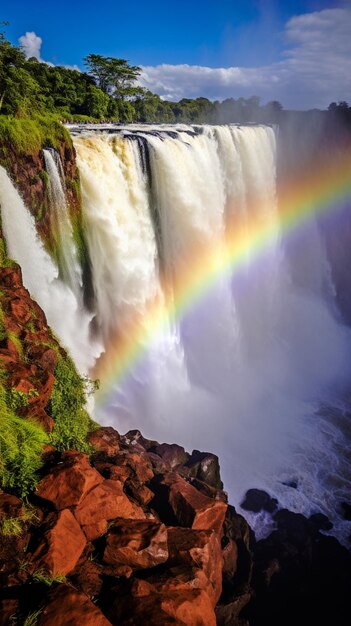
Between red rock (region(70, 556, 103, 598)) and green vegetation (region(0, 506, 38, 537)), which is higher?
green vegetation (region(0, 506, 38, 537))

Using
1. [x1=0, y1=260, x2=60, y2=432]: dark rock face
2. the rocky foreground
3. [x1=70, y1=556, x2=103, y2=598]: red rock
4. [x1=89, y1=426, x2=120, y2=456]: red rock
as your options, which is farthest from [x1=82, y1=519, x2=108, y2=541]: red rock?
[x1=89, y1=426, x2=120, y2=456]: red rock

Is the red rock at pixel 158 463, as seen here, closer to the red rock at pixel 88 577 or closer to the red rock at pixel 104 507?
the red rock at pixel 104 507

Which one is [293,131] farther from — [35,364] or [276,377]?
[35,364]

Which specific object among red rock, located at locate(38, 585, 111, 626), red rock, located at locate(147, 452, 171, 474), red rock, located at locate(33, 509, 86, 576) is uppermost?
red rock, located at locate(147, 452, 171, 474)

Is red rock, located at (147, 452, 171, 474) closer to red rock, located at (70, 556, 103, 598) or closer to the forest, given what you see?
red rock, located at (70, 556, 103, 598)

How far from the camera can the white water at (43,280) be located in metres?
7.48

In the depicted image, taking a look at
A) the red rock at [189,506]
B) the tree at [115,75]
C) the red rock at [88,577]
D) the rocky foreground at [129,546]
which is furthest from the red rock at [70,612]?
the tree at [115,75]

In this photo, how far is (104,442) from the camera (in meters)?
6.51

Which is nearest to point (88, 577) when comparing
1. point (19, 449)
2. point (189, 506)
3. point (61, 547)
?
point (61, 547)

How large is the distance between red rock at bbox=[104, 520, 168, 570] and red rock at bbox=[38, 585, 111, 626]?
0.80 meters

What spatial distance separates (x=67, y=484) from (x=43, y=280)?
5268 mm

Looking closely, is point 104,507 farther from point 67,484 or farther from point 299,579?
point 299,579

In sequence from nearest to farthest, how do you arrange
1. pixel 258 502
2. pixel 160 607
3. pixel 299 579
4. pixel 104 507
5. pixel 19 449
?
pixel 160 607 < pixel 104 507 < pixel 19 449 < pixel 299 579 < pixel 258 502

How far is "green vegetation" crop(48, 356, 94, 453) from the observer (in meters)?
5.76
